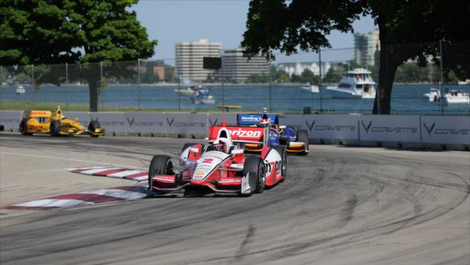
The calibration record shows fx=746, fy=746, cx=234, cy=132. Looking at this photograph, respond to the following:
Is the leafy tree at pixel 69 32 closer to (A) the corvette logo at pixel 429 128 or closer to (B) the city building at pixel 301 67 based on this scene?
(B) the city building at pixel 301 67

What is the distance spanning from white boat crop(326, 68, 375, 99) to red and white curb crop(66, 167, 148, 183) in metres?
13.0

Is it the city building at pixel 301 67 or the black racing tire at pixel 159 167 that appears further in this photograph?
the city building at pixel 301 67

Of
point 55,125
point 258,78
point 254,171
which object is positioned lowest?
point 254,171

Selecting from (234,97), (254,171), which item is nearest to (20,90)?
(234,97)

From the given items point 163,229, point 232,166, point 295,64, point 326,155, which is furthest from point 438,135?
point 163,229

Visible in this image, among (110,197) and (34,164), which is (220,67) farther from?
(110,197)

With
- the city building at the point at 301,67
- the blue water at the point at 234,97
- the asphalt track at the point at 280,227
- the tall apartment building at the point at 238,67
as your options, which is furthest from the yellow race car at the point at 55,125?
the asphalt track at the point at 280,227

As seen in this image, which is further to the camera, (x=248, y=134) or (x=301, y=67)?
(x=301, y=67)

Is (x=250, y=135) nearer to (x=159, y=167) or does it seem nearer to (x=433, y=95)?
(x=159, y=167)

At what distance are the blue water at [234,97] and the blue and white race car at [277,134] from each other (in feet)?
20.1

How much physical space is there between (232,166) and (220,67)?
19362 millimetres

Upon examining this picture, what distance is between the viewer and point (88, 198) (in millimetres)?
14992

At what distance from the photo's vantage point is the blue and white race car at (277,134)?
20516mm

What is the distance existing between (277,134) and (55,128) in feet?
50.8
